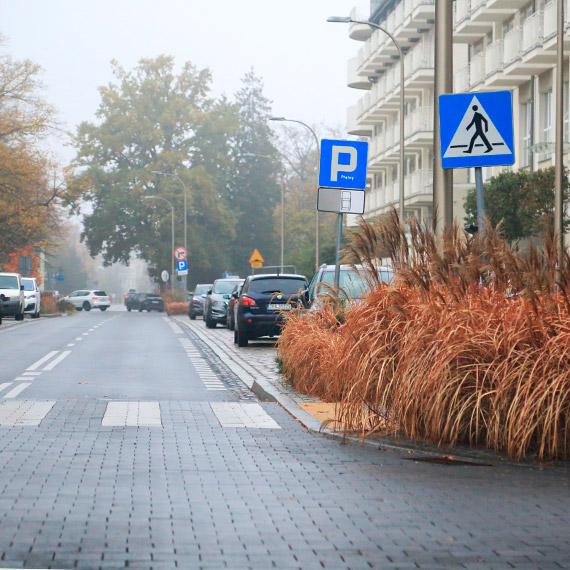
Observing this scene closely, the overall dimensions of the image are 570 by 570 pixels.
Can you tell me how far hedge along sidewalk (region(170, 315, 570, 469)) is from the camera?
869 cm

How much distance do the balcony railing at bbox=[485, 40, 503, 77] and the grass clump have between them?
102ft

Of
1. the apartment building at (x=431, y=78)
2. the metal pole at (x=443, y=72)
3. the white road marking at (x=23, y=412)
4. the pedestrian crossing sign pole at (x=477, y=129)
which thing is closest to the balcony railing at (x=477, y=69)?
the apartment building at (x=431, y=78)

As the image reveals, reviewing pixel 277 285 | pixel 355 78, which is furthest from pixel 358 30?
pixel 277 285

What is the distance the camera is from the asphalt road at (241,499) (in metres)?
5.53

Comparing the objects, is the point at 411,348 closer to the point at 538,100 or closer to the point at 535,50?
the point at 535,50

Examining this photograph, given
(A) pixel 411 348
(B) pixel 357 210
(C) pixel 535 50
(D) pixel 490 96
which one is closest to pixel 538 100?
(C) pixel 535 50

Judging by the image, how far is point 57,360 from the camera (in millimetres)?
21234

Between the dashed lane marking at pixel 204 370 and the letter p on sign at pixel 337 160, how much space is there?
334 cm

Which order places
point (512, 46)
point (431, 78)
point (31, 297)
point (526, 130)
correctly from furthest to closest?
point (431, 78), point (31, 297), point (526, 130), point (512, 46)

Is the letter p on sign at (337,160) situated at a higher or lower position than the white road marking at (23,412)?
higher

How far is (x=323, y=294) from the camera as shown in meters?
14.3

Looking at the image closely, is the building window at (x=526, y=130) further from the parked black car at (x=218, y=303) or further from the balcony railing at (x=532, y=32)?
the parked black car at (x=218, y=303)

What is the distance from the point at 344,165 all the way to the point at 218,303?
2243 cm

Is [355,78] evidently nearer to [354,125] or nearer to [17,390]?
[354,125]
